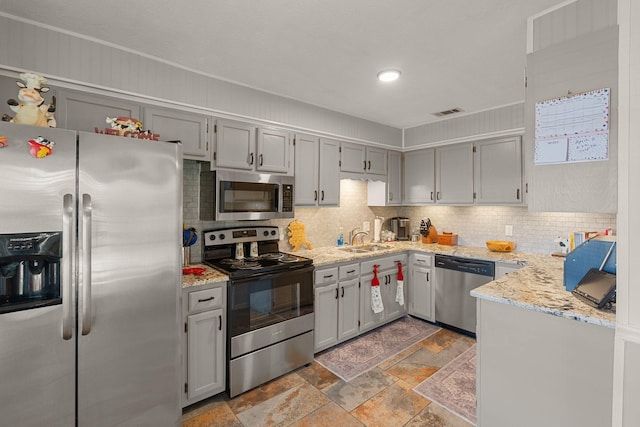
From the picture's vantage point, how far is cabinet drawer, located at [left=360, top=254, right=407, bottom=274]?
3.32 meters

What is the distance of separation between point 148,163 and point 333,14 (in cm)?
136

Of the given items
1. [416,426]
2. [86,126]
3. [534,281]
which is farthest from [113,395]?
[534,281]

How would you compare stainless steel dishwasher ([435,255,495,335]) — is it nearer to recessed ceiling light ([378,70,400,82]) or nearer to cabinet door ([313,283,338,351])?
cabinet door ([313,283,338,351])

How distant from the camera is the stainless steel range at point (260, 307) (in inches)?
92.7

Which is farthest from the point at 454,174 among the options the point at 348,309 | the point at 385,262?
the point at 348,309

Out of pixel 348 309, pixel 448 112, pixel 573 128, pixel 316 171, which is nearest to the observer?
pixel 573 128

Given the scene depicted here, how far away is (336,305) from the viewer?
10.1ft

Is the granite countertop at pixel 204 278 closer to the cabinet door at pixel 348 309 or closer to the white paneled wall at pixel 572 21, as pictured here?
the cabinet door at pixel 348 309

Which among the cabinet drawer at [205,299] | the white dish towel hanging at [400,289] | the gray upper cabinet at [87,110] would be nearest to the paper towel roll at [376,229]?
the white dish towel hanging at [400,289]

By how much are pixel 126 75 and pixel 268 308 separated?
2.02 m

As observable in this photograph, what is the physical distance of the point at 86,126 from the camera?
209cm

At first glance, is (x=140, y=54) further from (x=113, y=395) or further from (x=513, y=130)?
(x=513, y=130)

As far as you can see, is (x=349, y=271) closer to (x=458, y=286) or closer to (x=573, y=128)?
(x=458, y=286)

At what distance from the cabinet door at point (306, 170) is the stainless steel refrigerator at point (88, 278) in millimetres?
1410
